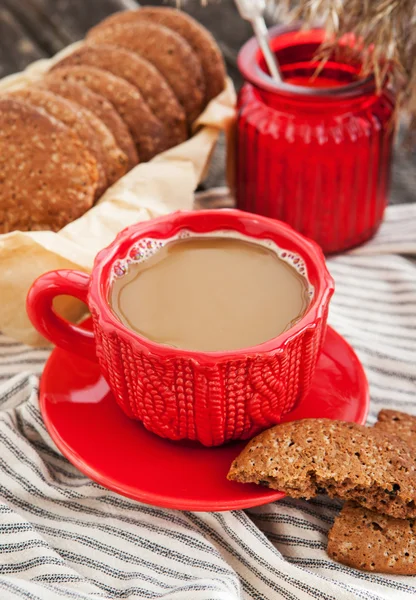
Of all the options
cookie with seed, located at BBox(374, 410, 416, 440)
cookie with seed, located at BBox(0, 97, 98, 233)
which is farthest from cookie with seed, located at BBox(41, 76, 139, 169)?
cookie with seed, located at BBox(374, 410, 416, 440)

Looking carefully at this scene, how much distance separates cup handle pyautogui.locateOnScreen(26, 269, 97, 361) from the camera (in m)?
0.97

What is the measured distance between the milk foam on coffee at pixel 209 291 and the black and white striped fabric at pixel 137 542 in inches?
8.6

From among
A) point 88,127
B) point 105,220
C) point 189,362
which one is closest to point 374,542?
point 189,362

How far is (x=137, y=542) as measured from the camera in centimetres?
95

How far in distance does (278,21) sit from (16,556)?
145 centimetres

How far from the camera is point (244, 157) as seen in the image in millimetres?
1374

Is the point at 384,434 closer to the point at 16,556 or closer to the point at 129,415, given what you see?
the point at 129,415

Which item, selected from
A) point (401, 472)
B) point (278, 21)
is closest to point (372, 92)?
point (401, 472)

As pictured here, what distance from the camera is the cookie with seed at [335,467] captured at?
87 cm

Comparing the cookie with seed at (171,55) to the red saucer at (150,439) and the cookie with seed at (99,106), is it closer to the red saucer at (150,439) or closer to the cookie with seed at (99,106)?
the cookie with seed at (99,106)

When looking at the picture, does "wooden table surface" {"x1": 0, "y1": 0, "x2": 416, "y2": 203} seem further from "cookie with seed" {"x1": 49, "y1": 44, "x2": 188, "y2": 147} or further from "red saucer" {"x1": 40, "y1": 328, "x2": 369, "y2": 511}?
"red saucer" {"x1": 40, "y1": 328, "x2": 369, "y2": 511}

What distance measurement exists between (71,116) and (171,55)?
0.27 meters

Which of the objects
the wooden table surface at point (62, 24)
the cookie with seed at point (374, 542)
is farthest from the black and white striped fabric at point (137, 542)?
the wooden table surface at point (62, 24)

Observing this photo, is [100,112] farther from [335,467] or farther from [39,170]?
[335,467]
